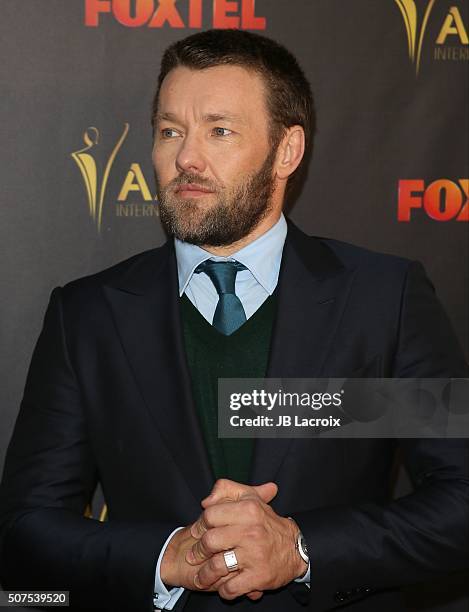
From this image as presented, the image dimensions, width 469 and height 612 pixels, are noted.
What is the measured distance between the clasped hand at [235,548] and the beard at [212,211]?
0.69m

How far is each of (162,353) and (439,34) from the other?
1593mm

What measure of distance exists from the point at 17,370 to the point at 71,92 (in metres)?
0.94

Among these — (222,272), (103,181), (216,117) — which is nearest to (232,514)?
(222,272)

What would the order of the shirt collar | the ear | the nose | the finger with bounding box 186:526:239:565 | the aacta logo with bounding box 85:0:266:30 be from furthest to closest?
the aacta logo with bounding box 85:0:266:30
the ear
the shirt collar
the nose
the finger with bounding box 186:526:239:565

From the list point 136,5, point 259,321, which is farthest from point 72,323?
point 136,5

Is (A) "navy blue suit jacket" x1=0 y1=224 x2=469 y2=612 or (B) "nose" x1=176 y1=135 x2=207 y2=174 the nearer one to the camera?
(A) "navy blue suit jacket" x1=0 y1=224 x2=469 y2=612

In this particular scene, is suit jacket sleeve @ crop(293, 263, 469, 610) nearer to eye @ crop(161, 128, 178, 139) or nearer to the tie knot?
the tie knot

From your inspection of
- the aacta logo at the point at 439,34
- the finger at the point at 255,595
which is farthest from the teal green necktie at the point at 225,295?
the aacta logo at the point at 439,34

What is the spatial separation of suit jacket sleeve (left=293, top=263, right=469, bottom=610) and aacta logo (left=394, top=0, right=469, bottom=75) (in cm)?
150

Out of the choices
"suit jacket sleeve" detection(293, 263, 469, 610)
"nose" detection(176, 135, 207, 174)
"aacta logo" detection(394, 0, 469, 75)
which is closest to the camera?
"suit jacket sleeve" detection(293, 263, 469, 610)

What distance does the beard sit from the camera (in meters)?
2.23

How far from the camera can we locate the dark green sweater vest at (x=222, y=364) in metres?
2.14

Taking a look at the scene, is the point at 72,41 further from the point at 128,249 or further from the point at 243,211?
the point at 243,211

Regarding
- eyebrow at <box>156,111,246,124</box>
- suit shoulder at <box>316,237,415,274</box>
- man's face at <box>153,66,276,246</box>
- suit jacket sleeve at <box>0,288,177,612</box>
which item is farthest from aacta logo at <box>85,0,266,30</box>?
suit jacket sleeve at <box>0,288,177,612</box>
